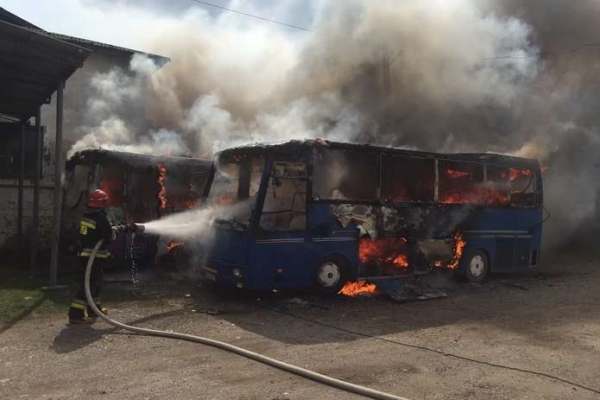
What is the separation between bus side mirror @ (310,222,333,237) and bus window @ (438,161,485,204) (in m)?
2.44

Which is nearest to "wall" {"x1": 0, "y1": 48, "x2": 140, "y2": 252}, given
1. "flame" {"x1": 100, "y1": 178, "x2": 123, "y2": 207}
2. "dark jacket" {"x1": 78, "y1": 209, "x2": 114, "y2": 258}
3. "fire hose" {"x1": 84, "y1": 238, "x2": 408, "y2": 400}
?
"flame" {"x1": 100, "y1": 178, "x2": 123, "y2": 207}

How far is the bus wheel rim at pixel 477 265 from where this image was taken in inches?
369

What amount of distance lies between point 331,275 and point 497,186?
13.9 ft

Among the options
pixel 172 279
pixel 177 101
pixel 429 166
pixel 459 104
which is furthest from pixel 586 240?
pixel 177 101

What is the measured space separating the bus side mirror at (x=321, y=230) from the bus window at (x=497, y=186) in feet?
12.4

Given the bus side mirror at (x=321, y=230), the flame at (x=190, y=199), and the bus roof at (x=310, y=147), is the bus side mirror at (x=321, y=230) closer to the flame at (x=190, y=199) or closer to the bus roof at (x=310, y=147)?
the bus roof at (x=310, y=147)

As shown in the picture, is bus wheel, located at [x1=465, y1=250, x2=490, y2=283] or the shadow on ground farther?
bus wheel, located at [x1=465, y1=250, x2=490, y2=283]

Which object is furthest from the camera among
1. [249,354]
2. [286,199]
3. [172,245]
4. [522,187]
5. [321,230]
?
[522,187]

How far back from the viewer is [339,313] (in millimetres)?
6969

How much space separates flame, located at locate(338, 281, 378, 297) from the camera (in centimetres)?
804

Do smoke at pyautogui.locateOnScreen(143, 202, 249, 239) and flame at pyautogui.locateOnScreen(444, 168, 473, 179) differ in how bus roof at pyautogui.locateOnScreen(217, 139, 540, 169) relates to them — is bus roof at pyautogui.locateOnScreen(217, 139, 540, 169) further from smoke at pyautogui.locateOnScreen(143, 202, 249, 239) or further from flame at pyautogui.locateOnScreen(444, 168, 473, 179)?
smoke at pyautogui.locateOnScreen(143, 202, 249, 239)

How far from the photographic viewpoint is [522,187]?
10.2 metres

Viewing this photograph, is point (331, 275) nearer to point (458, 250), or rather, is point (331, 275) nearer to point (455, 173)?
point (458, 250)

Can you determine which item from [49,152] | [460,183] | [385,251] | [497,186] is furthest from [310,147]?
[49,152]
